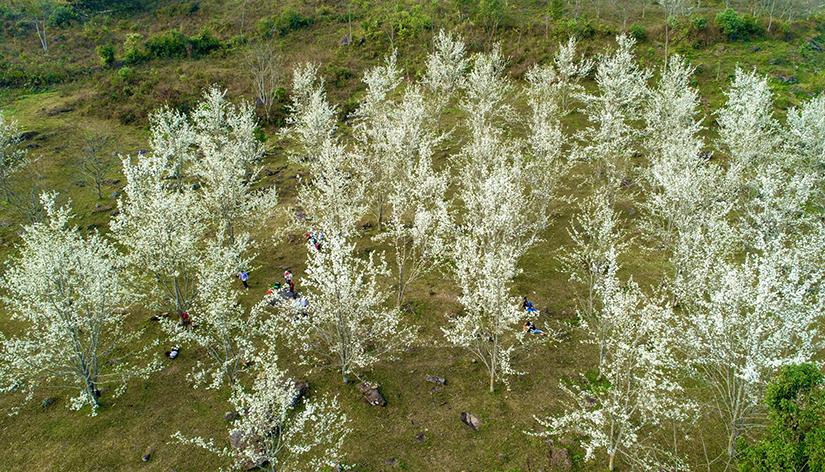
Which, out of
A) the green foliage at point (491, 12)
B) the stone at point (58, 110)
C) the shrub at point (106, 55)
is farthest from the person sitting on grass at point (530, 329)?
the shrub at point (106, 55)

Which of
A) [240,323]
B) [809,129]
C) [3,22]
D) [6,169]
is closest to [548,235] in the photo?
[809,129]

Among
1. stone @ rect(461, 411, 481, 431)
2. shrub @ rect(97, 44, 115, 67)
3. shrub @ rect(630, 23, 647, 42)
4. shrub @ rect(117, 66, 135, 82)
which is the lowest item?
stone @ rect(461, 411, 481, 431)

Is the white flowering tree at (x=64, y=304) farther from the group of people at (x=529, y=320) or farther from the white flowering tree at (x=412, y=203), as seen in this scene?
the group of people at (x=529, y=320)

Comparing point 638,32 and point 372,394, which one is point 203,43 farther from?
A: point 372,394

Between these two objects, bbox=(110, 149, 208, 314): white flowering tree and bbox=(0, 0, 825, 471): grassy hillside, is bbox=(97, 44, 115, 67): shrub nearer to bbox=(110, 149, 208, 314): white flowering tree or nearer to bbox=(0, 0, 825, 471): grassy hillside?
bbox=(0, 0, 825, 471): grassy hillside

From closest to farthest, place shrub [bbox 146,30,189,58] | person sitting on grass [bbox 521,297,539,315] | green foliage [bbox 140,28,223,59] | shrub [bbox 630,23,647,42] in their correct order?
person sitting on grass [bbox 521,297,539,315] → shrub [bbox 630,23,647,42] → shrub [bbox 146,30,189,58] → green foliage [bbox 140,28,223,59]

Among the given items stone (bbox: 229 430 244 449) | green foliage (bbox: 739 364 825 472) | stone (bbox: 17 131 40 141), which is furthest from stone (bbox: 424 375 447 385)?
stone (bbox: 17 131 40 141)

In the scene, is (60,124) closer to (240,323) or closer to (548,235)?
(240,323)
